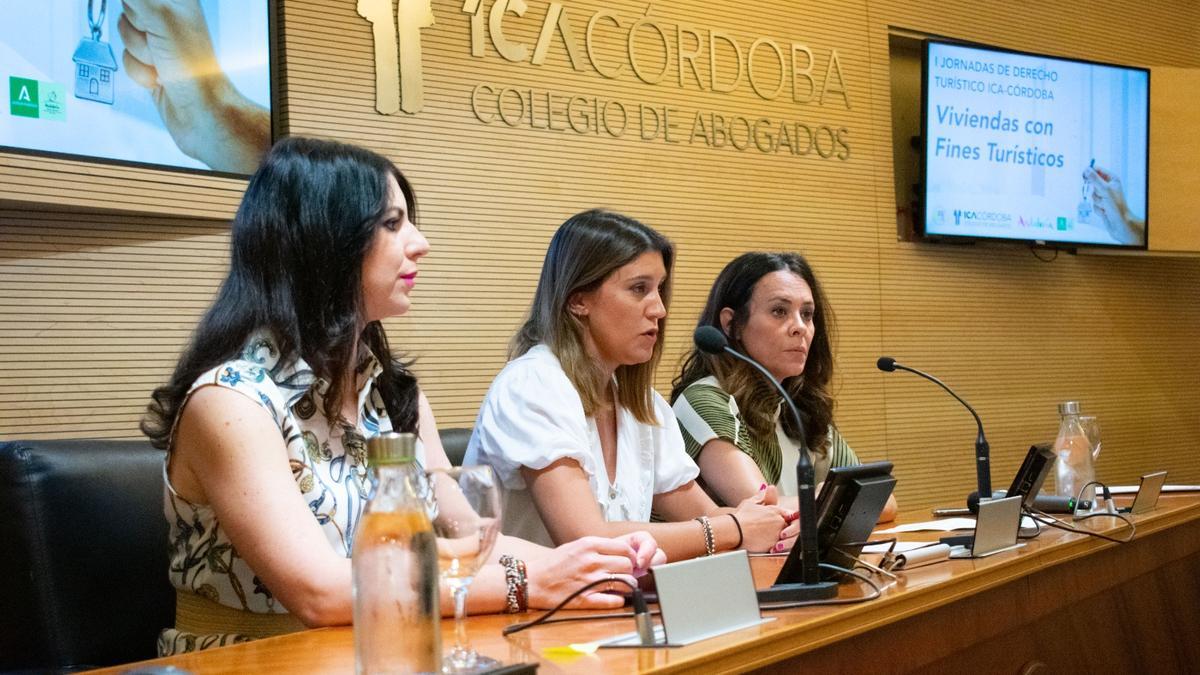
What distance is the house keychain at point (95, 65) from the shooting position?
304cm

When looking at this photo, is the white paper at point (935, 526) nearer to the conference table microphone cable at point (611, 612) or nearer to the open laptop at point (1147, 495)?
the open laptop at point (1147, 495)

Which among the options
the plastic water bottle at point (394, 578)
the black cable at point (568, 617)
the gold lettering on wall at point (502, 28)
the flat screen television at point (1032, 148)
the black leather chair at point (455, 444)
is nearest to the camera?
the plastic water bottle at point (394, 578)

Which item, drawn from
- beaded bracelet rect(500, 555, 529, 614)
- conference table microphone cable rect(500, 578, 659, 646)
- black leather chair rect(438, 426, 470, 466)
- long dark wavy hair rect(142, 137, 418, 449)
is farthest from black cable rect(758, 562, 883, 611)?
black leather chair rect(438, 426, 470, 466)

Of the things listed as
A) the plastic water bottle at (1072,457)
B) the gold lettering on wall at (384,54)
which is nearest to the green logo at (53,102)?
the gold lettering on wall at (384,54)

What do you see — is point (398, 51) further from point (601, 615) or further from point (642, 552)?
point (601, 615)

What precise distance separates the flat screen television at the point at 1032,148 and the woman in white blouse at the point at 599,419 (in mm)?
2651

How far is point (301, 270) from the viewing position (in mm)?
1934

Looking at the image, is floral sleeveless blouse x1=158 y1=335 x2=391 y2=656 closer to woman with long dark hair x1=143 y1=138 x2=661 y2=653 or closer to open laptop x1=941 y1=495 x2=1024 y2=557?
woman with long dark hair x1=143 y1=138 x2=661 y2=653

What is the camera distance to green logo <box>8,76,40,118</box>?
2.91 metres

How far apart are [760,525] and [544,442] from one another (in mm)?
451

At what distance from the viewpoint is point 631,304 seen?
2713 millimetres

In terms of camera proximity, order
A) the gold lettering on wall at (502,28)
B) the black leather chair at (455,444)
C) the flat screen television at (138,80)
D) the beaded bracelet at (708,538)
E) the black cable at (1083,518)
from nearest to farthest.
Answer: the beaded bracelet at (708,538), the black cable at (1083,518), the black leather chair at (455,444), the flat screen television at (138,80), the gold lettering on wall at (502,28)

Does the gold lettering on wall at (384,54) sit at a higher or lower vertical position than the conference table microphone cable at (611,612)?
higher

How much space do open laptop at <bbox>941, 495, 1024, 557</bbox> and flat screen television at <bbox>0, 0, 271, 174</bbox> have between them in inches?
82.0
